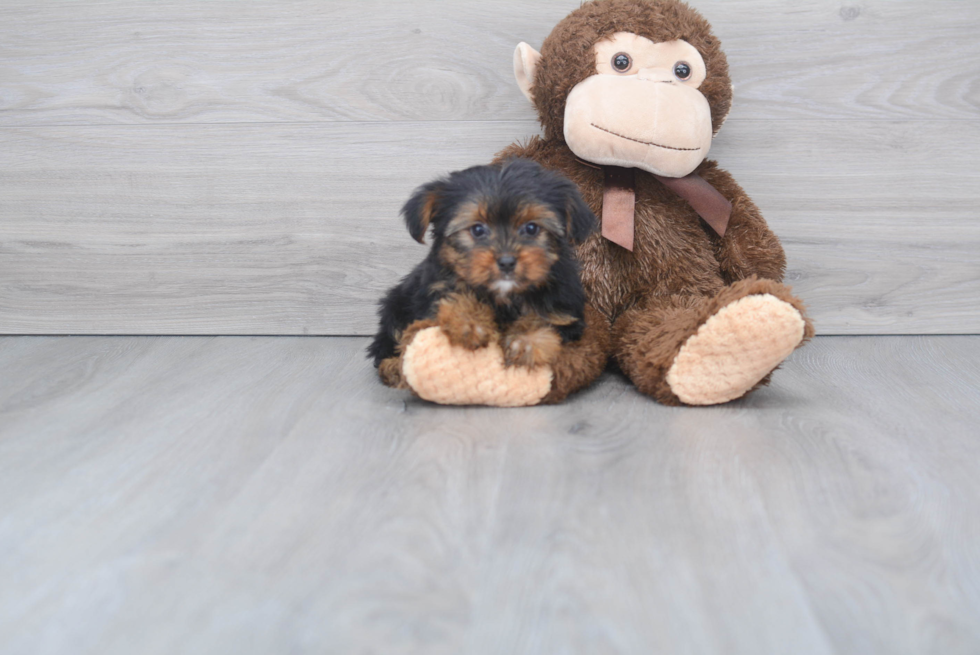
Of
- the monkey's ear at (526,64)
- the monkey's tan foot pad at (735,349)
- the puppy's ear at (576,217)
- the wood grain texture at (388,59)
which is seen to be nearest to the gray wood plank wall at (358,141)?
the wood grain texture at (388,59)

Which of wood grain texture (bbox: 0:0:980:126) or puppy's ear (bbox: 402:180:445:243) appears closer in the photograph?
puppy's ear (bbox: 402:180:445:243)

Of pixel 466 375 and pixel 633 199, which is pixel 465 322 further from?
pixel 633 199

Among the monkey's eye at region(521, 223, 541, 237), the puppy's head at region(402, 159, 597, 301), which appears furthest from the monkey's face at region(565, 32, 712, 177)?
the monkey's eye at region(521, 223, 541, 237)

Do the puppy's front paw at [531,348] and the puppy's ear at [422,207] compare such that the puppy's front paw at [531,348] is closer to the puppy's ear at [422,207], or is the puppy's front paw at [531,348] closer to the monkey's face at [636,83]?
the puppy's ear at [422,207]

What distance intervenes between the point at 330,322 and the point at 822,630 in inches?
71.1

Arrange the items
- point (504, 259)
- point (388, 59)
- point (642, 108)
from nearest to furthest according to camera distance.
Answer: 1. point (504, 259)
2. point (642, 108)
3. point (388, 59)

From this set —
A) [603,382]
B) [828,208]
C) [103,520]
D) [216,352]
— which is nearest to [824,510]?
[603,382]

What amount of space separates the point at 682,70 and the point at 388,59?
0.86m

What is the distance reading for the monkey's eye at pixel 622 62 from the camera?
1.85 metres

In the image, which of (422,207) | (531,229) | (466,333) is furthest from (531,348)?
(422,207)

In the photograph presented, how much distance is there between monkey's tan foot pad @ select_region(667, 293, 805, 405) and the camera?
1.58 metres

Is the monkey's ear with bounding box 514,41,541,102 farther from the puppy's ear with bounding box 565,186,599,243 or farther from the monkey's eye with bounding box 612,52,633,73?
the puppy's ear with bounding box 565,186,599,243

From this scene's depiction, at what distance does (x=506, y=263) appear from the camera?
1.51m

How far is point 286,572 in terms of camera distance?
1079mm
